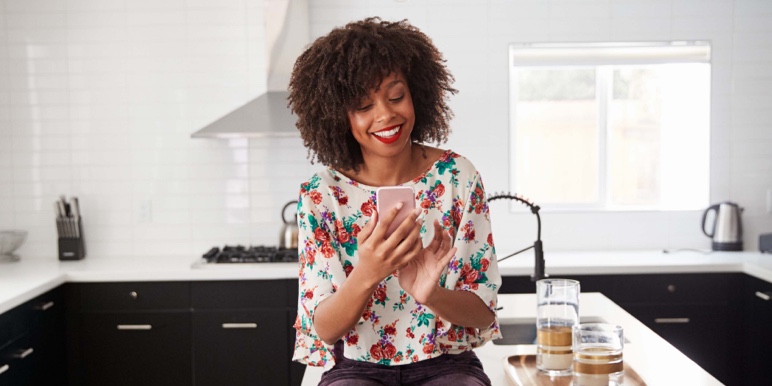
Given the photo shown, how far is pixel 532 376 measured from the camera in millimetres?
1787

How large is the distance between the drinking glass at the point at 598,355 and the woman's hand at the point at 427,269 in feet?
1.05

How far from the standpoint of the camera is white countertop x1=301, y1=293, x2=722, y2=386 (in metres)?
1.81

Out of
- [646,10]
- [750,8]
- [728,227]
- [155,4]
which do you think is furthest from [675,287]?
[155,4]

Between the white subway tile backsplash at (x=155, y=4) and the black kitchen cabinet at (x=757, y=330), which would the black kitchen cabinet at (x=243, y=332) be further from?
the black kitchen cabinet at (x=757, y=330)

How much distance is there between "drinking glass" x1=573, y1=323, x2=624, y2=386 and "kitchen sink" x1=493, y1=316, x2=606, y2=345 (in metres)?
0.71

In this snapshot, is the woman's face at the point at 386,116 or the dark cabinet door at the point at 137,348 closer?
the woman's face at the point at 386,116

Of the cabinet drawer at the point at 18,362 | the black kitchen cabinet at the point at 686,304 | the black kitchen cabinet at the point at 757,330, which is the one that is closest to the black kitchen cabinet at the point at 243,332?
the cabinet drawer at the point at 18,362

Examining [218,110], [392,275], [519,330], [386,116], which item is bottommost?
[519,330]

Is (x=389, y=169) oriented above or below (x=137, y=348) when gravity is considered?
above

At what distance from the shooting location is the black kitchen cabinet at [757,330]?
3.51m

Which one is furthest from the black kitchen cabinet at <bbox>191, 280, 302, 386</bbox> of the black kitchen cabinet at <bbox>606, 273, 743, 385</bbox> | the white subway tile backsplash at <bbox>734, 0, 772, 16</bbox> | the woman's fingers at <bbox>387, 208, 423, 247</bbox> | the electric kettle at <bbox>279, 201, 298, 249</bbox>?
the white subway tile backsplash at <bbox>734, 0, 772, 16</bbox>

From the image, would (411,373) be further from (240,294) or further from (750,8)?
(750,8)

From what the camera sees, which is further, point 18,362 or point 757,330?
point 757,330

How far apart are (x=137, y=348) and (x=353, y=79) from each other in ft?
8.24
